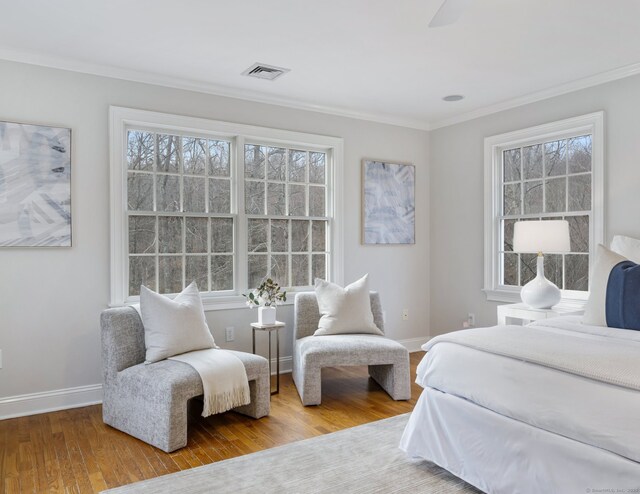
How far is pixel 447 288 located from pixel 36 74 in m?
4.22

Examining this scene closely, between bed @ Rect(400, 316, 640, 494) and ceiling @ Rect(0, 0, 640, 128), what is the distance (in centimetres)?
185

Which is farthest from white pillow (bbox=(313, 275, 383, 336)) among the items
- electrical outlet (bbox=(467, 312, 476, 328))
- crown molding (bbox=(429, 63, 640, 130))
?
crown molding (bbox=(429, 63, 640, 130))

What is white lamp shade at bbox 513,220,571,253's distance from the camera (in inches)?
151

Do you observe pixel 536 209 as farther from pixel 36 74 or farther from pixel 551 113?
pixel 36 74

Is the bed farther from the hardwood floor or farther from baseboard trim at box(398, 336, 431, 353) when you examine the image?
baseboard trim at box(398, 336, 431, 353)

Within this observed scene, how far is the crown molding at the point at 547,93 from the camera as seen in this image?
376 centimetres

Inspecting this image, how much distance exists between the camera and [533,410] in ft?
6.66

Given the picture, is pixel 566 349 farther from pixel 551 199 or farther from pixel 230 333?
pixel 230 333

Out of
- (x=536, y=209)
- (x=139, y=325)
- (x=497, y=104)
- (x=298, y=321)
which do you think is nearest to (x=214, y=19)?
(x=139, y=325)

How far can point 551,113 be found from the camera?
4.28 metres

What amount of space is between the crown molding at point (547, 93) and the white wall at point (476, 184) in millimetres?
45

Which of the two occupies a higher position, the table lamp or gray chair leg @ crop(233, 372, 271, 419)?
the table lamp

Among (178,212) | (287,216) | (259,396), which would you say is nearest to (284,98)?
(287,216)

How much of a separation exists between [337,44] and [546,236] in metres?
2.19
